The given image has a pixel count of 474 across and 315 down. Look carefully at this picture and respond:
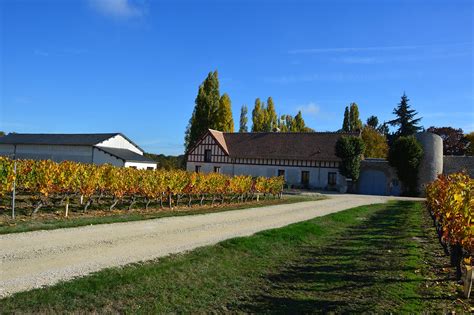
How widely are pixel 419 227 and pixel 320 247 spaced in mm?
5257

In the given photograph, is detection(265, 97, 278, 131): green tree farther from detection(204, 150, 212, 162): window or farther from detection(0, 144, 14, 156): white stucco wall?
detection(0, 144, 14, 156): white stucco wall

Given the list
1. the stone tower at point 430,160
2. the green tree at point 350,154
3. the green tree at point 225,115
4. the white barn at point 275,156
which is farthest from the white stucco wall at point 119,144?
the stone tower at point 430,160

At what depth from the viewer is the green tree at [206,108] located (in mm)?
43969

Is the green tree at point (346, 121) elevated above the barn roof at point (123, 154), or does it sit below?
above

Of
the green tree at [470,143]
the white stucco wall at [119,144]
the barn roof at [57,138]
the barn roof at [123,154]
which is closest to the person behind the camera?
the barn roof at [123,154]

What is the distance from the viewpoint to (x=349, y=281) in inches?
240

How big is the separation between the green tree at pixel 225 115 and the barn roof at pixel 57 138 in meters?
12.3

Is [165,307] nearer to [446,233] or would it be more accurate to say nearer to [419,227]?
[446,233]

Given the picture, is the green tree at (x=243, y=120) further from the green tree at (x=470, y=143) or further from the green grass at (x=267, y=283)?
the green grass at (x=267, y=283)

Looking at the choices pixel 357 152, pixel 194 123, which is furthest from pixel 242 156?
pixel 357 152

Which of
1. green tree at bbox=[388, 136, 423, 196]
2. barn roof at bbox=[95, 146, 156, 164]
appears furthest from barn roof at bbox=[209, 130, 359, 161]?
barn roof at bbox=[95, 146, 156, 164]

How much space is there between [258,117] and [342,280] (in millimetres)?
54931

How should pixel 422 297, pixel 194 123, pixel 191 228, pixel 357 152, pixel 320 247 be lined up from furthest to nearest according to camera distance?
pixel 194 123
pixel 357 152
pixel 191 228
pixel 320 247
pixel 422 297

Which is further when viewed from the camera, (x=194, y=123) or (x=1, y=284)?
(x=194, y=123)
